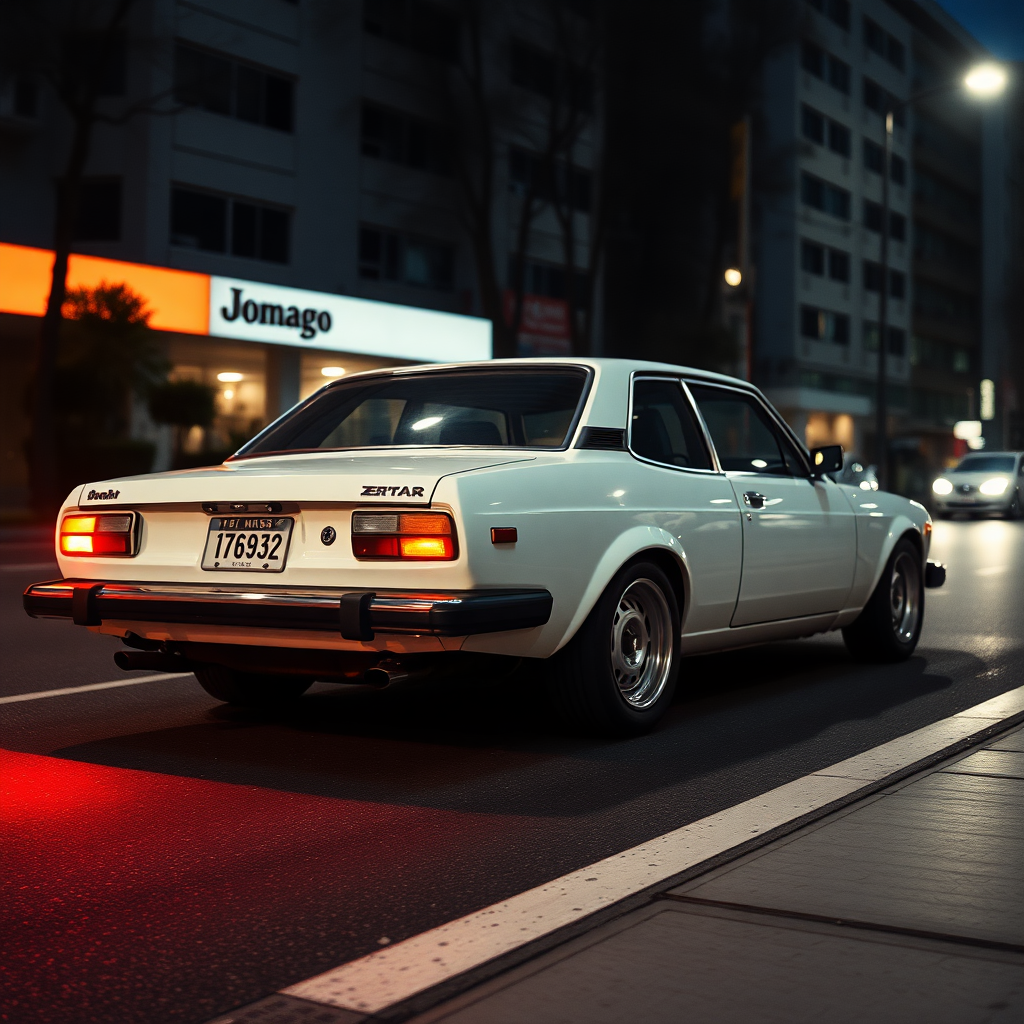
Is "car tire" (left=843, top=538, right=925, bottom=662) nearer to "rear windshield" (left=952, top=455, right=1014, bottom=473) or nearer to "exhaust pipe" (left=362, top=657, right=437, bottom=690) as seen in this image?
"exhaust pipe" (left=362, top=657, right=437, bottom=690)

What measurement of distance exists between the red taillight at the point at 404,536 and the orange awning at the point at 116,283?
71.4ft

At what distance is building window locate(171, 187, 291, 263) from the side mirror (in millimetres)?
24126

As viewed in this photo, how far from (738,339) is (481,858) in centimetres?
4325

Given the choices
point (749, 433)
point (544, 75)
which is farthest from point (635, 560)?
point (544, 75)

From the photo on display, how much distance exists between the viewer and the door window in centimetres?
711

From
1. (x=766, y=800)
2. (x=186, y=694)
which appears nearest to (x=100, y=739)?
(x=186, y=694)

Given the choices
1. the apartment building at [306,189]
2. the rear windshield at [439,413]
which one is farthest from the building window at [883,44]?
the rear windshield at [439,413]

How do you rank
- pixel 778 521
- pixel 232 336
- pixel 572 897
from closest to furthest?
pixel 572 897 < pixel 778 521 < pixel 232 336

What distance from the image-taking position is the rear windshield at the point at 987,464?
33.2 meters

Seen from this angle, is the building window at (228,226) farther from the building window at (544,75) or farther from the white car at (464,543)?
the white car at (464,543)

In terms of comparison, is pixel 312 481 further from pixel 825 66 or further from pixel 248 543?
pixel 825 66

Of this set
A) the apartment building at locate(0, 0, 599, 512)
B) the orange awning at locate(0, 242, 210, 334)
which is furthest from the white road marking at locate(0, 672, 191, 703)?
the orange awning at locate(0, 242, 210, 334)

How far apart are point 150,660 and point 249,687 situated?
898 millimetres

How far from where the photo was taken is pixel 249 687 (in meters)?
6.68
